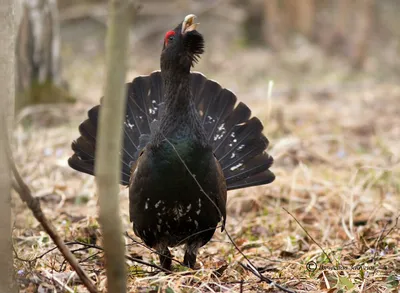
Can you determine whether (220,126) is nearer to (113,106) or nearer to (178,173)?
(178,173)

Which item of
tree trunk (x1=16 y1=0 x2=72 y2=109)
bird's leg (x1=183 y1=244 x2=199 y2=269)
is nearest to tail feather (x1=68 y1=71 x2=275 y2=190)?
bird's leg (x1=183 y1=244 x2=199 y2=269)

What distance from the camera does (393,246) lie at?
3.99m

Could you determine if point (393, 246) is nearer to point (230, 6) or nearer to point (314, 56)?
point (314, 56)

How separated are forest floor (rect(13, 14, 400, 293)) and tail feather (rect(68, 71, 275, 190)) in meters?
0.37

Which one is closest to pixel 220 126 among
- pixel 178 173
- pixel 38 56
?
pixel 178 173

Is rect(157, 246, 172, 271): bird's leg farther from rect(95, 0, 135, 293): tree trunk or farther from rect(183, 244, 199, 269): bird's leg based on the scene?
rect(95, 0, 135, 293): tree trunk

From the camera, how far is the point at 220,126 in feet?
15.2

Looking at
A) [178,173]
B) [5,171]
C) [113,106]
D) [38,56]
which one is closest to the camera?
[113,106]

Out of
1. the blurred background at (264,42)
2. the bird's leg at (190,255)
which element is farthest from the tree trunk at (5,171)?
the blurred background at (264,42)

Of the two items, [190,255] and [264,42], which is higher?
[264,42]

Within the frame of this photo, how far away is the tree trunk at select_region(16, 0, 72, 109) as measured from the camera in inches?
312

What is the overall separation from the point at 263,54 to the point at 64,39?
16.1 ft

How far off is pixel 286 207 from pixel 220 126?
118 centimetres

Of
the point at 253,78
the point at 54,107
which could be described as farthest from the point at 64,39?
the point at 54,107
